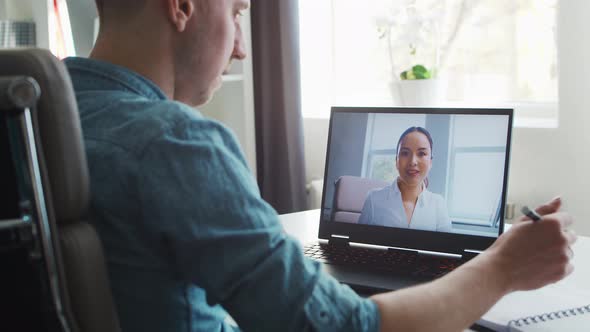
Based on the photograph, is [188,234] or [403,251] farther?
[403,251]

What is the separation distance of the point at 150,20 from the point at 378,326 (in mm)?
486

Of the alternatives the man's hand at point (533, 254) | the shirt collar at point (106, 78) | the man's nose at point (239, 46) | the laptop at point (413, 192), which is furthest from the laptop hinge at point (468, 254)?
the shirt collar at point (106, 78)

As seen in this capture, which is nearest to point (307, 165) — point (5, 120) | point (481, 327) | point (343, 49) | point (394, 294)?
point (343, 49)

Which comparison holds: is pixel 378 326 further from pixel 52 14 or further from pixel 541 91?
pixel 52 14

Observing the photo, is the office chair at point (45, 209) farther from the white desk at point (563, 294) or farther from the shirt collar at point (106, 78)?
the white desk at point (563, 294)

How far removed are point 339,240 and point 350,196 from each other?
0.10 metres

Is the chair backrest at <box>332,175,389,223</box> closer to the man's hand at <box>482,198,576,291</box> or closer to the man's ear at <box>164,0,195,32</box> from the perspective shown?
the man's hand at <box>482,198,576,291</box>

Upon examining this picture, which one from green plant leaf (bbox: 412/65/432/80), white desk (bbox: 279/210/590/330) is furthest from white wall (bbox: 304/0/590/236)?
white desk (bbox: 279/210/590/330)

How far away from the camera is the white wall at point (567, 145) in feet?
6.12

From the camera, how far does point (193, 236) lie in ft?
2.19

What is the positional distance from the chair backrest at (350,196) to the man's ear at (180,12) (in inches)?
26.2

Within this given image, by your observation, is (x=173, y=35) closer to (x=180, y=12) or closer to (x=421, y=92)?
(x=180, y=12)

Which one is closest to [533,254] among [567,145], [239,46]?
[239,46]

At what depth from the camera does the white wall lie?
6.12ft
